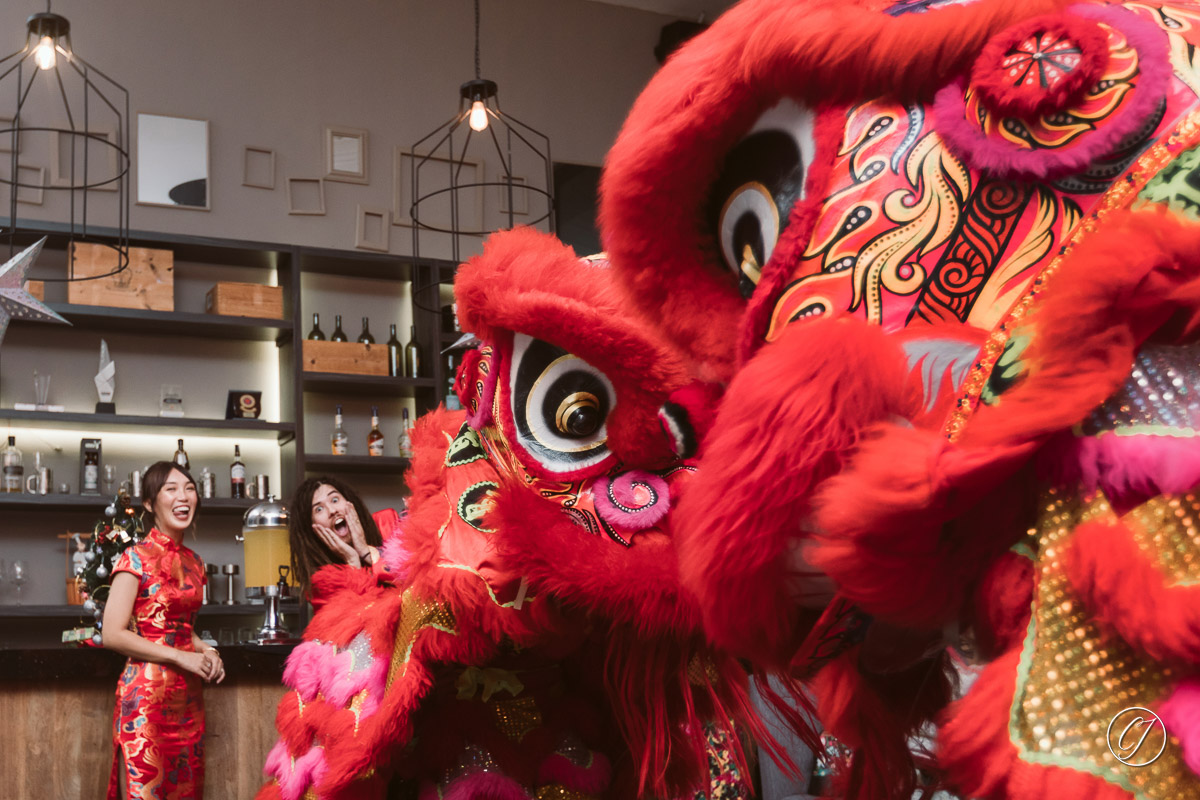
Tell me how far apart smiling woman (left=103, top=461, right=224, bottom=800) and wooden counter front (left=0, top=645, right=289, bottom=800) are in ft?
0.14

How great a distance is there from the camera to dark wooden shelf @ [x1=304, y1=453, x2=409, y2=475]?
5.08 metres

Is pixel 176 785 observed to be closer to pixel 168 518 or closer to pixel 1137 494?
pixel 168 518

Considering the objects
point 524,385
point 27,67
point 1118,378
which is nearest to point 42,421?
point 27,67

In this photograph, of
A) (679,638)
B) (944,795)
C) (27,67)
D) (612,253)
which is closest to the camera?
(612,253)

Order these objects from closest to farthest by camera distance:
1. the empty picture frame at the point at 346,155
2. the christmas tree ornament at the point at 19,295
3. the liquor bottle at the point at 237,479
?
the christmas tree ornament at the point at 19,295 → the liquor bottle at the point at 237,479 → the empty picture frame at the point at 346,155

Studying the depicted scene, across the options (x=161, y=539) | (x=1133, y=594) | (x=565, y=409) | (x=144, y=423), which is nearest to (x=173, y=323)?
(x=144, y=423)

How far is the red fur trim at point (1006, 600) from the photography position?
45cm

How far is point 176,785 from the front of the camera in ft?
9.53

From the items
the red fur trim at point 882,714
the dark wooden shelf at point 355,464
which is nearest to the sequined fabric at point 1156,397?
the red fur trim at point 882,714

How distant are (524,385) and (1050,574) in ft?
2.41

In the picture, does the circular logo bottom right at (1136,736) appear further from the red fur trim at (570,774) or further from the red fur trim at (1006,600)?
the red fur trim at (570,774)

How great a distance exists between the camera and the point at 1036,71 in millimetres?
466

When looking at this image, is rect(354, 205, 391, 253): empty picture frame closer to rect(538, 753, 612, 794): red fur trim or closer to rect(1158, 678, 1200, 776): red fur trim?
rect(538, 753, 612, 794): red fur trim

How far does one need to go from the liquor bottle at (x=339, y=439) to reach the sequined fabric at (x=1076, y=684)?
4.94m
